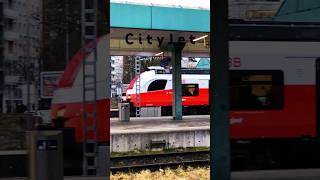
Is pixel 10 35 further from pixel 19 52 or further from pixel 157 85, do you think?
pixel 157 85

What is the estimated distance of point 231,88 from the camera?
780cm

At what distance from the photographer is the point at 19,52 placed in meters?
6.11

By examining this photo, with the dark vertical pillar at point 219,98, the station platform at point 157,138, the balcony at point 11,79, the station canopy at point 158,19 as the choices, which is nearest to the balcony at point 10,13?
the balcony at point 11,79

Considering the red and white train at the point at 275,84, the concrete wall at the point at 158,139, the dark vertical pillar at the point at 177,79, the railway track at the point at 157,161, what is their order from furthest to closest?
the dark vertical pillar at the point at 177,79, the concrete wall at the point at 158,139, the railway track at the point at 157,161, the red and white train at the point at 275,84

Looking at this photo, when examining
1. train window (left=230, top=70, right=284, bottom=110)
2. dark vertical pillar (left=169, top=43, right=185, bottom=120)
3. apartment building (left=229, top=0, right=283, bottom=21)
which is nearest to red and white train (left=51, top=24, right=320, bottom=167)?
train window (left=230, top=70, right=284, bottom=110)

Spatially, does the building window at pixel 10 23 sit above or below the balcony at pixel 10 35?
above

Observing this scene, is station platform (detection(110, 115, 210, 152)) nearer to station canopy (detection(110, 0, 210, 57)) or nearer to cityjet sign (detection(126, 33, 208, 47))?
station canopy (detection(110, 0, 210, 57))

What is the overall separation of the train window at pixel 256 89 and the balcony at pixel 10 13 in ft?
10.8

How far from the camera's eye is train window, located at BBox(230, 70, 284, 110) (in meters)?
7.73

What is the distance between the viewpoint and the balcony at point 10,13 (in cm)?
602

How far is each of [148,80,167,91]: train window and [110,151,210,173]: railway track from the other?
16352mm

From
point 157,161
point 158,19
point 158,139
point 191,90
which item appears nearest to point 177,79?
point 158,19

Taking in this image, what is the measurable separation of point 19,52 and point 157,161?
790 cm

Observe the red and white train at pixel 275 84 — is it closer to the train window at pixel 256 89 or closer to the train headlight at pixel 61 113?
the train window at pixel 256 89
